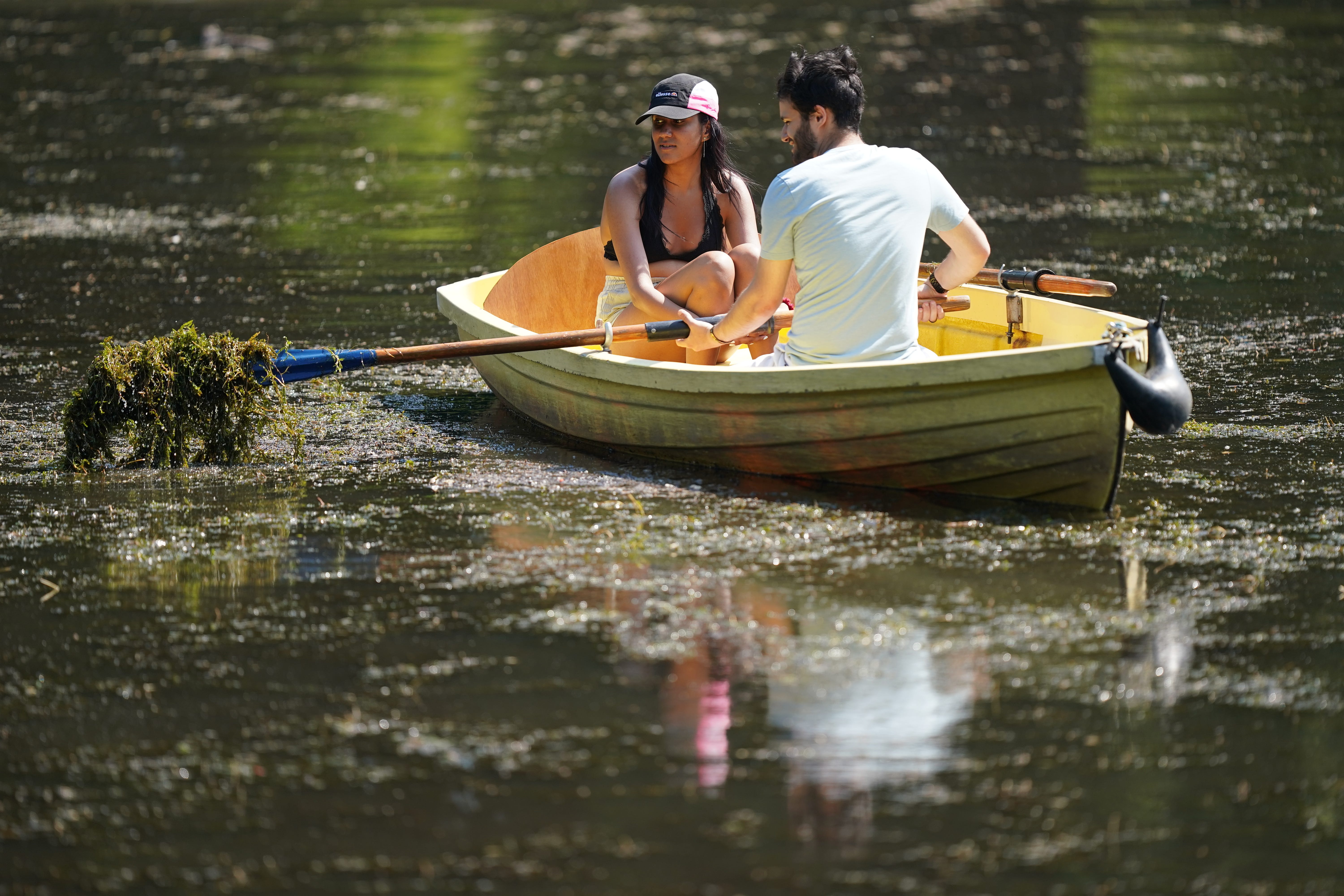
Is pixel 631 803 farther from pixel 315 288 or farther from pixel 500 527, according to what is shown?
pixel 315 288

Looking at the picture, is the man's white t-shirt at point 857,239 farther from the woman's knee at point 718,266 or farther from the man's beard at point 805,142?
the woman's knee at point 718,266

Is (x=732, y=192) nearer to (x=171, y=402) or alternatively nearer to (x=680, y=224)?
(x=680, y=224)

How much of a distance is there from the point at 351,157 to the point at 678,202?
9019mm

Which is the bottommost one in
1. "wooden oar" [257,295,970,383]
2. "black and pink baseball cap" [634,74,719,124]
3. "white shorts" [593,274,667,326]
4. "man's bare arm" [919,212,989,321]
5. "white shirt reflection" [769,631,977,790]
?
"white shirt reflection" [769,631,977,790]

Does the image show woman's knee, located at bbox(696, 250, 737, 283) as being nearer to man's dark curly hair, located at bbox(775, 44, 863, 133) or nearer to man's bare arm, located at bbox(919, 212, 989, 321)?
man's bare arm, located at bbox(919, 212, 989, 321)

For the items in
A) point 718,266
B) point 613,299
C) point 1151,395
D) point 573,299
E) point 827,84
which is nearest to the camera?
point 1151,395

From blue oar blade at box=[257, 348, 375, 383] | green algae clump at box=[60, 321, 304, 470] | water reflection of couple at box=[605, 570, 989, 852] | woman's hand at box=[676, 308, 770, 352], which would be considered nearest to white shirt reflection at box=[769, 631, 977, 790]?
water reflection of couple at box=[605, 570, 989, 852]

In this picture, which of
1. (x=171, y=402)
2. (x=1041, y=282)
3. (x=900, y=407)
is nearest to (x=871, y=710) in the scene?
(x=900, y=407)

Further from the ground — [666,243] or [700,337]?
[666,243]

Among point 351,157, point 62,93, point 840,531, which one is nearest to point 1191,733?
point 840,531

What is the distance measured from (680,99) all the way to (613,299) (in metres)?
1.03

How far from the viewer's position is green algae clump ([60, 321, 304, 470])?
6.62m

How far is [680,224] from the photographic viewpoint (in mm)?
7082

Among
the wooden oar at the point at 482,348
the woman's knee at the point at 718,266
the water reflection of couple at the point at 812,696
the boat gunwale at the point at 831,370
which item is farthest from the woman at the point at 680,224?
the water reflection of couple at the point at 812,696
